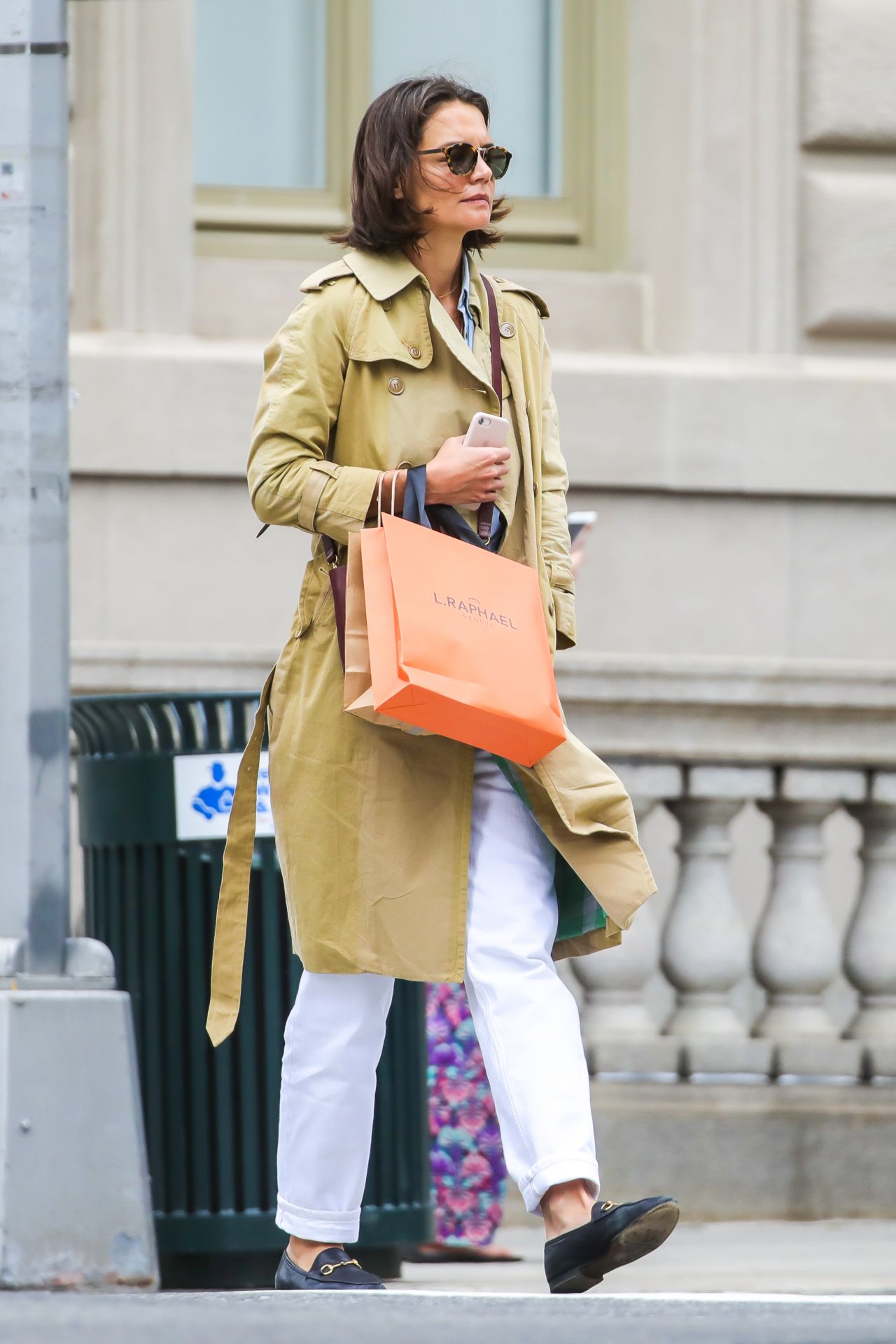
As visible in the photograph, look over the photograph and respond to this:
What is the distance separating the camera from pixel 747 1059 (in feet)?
19.6

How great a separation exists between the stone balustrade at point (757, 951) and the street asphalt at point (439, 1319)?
2227 millimetres

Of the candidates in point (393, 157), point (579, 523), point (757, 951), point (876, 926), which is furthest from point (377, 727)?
point (876, 926)

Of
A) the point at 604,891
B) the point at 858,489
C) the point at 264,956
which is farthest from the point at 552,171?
the point at 604,891

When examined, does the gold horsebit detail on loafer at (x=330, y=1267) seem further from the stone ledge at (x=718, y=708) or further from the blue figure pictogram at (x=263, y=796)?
the stone ledge at (x=718, y=708)

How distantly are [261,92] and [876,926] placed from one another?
3.69 m

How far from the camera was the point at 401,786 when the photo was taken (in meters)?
3.83

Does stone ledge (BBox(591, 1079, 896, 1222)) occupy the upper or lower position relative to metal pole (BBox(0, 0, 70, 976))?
lower

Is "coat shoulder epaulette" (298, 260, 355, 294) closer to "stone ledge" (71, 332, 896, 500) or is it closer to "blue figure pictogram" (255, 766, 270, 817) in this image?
"blue figure pictogram" (255, 766, 270, 817)

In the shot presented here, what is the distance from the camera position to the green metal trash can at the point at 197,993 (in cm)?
457

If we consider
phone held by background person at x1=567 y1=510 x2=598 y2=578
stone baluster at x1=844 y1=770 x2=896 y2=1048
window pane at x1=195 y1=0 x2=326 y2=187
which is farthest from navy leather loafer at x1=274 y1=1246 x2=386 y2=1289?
window pane at x1=195 y1=0 x2=326 y2=187

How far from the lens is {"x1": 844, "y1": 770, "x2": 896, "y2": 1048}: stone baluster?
20.0 ft

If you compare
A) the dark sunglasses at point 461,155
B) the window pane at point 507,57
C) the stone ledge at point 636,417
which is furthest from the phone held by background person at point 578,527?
the window pane at point 507,57

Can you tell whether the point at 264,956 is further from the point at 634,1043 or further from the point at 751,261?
the point at 751,261

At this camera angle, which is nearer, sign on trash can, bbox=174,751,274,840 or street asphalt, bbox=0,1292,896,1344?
street asphalt, bbox=0,1292,896,1344
